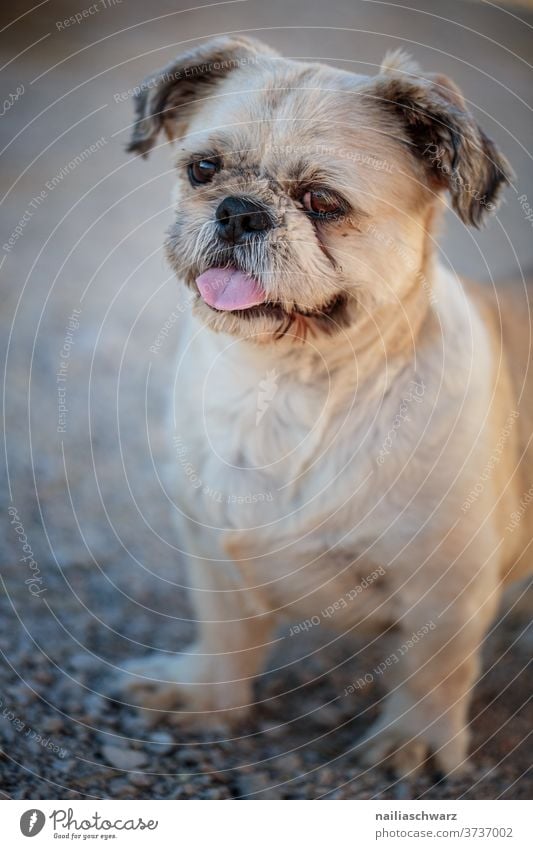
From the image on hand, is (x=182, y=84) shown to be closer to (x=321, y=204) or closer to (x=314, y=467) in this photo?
(x=321, y=204)

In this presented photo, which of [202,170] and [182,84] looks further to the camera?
[182,84]

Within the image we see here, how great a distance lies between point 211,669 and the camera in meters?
1.96

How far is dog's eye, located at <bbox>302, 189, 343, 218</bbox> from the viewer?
1375 mm

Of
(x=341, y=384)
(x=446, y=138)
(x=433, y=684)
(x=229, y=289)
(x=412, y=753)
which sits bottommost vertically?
(x=412, y=753)

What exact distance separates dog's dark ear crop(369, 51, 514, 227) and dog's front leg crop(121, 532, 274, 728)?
100 centimetres

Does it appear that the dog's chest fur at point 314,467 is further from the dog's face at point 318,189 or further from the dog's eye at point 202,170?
the dog's eye at point 202,170

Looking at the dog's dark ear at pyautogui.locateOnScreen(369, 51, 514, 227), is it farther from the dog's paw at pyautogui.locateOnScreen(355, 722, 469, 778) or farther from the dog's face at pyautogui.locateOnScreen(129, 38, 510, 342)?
A: the dog's paw at pyautogui.locateOnScreen(355, 722, 469, 778)

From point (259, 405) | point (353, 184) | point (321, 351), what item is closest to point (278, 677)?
point (259, 405)

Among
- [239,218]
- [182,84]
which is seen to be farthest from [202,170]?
[182,84]

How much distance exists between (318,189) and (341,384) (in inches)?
15.9

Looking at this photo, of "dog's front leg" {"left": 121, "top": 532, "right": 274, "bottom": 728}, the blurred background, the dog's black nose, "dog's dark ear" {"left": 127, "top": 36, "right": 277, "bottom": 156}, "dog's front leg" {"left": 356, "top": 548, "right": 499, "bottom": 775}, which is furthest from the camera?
"dog's front leg" {"left": 121, "top": 532, "right": 274, "bottom": 728}

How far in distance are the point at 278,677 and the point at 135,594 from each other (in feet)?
1.60

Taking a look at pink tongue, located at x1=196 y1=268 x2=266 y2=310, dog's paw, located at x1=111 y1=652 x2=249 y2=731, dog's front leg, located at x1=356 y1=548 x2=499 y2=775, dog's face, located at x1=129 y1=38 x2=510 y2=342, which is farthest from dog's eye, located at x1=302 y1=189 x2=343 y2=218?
dog's paw, located at x1=111 y1=652 x2=249 y2=731

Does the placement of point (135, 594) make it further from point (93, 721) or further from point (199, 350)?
point (199, 350)
